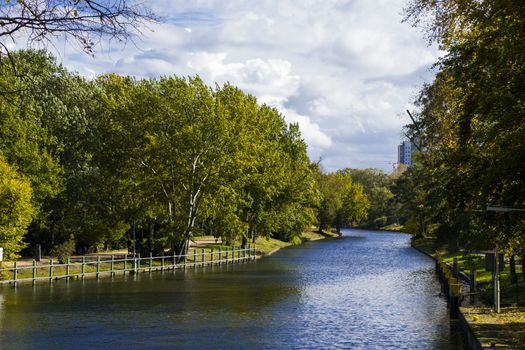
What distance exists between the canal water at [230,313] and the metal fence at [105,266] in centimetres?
147

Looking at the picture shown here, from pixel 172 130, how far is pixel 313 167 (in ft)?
172

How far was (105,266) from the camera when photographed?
162 feet

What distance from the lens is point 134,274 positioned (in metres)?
49.4

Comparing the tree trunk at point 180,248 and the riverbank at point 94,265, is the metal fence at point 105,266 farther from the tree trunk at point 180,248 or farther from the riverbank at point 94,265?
the tree trunk at point 180,248

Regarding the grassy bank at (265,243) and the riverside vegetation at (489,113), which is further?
the grassy bank at (265,243)

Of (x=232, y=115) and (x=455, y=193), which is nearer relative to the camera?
(x=455, y=193)

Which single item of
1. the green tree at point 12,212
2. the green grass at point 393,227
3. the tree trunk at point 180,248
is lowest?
the green grass at point 393,227

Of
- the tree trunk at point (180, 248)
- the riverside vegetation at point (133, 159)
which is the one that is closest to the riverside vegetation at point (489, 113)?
the riverside vegetation at point (133, 159)

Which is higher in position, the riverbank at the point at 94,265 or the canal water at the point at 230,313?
the riverbank at the point at 94,265

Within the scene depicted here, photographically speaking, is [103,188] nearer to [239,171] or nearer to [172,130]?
[172,130]

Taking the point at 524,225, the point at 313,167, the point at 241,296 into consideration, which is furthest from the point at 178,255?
the point at 313,167

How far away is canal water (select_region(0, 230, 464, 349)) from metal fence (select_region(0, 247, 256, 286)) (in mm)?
1474

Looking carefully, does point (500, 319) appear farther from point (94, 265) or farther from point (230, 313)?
point (94, 265)

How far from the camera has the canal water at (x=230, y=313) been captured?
23.5 m
